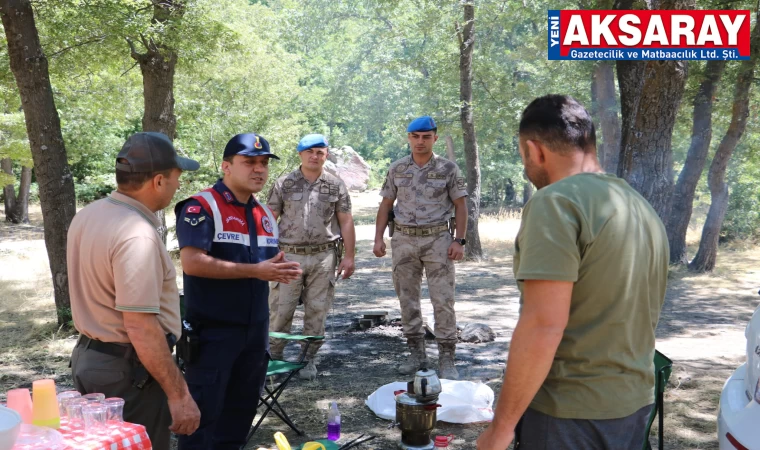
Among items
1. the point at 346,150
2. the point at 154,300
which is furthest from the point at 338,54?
the point at 154,300

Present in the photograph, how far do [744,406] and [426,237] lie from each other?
10.9 ft

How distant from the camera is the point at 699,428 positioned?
4.59 metres

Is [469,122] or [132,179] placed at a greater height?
[469,122]

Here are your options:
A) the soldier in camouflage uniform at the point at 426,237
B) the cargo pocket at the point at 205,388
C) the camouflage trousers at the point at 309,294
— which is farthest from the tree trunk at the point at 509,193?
the cargo pocket at the point at 205,388

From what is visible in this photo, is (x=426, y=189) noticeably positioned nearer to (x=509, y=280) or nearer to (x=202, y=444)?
(x=202, y=444)

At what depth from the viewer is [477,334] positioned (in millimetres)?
7145

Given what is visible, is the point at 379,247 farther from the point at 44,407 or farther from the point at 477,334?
the point at 44,407

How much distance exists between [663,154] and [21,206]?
19.3 meters

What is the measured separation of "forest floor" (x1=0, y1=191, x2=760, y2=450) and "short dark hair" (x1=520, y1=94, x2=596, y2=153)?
2.82 meters

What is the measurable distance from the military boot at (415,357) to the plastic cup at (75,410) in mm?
3827

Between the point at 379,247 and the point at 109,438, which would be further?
the point at 379,247

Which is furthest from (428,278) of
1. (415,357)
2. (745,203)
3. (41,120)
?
(745,203)

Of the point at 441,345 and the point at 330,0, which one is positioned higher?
the point at 330,0

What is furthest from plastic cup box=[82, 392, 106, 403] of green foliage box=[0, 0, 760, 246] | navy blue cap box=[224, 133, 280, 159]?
green foliage box=[0, 0, 760, 246]
